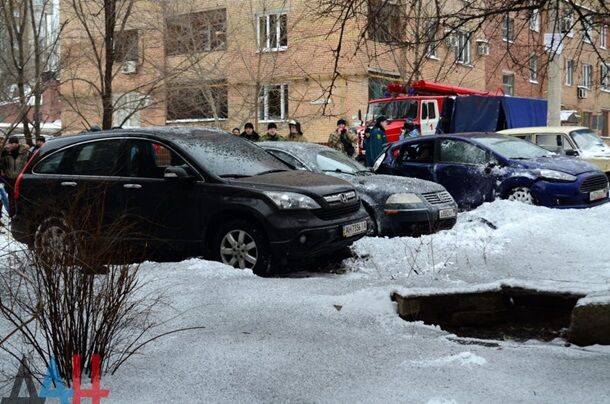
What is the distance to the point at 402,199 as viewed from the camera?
30.3 ft

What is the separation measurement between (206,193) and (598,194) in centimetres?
694

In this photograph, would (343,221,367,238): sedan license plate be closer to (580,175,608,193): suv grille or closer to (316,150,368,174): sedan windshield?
(316,150,368,174): sedan windshield

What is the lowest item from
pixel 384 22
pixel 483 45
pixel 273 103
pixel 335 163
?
pixel 335 163

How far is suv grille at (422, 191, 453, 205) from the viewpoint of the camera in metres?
9.49

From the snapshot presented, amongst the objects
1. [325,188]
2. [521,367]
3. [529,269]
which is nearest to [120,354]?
[521,367]

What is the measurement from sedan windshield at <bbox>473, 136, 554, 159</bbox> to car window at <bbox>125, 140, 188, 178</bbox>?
6.01m

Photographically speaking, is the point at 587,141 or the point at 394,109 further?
the point at 394,109

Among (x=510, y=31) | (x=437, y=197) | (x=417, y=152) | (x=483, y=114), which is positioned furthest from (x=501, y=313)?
(x=483, y=114)

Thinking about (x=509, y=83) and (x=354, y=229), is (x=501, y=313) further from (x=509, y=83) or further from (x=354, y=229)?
(x=509, y=83)

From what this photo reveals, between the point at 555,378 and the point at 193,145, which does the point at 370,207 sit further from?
the point at 555,378

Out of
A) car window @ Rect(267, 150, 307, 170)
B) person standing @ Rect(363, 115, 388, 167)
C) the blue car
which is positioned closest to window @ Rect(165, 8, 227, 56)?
person standing @ Rect(363, 115, 388, 167)

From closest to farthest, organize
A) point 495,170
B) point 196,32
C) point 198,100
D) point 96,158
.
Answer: point 96,158, point 495,170, point 196,32, point 198,100

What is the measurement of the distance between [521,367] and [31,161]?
661 cm

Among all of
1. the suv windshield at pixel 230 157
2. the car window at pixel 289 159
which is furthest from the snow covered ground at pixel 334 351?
the car window at pixel 289 159
